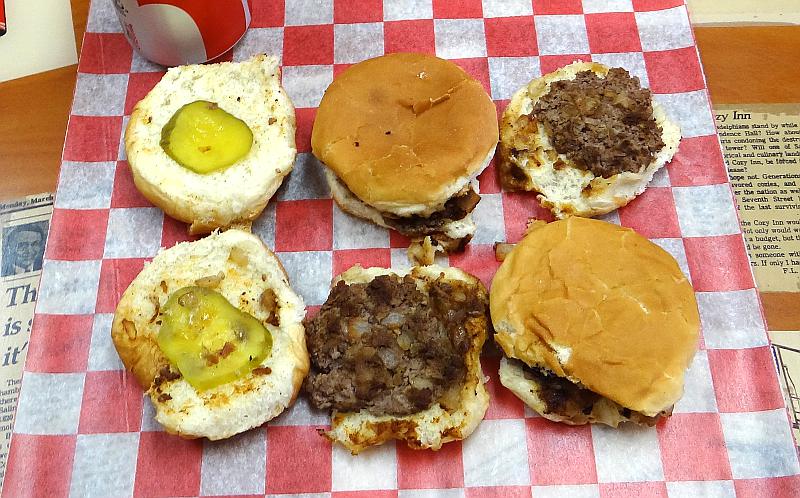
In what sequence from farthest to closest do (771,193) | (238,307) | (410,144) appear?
(771,193), (410,144), (238,307)

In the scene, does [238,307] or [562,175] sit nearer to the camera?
[238,307]

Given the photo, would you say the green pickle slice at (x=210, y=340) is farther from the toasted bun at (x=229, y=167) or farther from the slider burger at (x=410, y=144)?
the slider burger at (x=410, y=144)

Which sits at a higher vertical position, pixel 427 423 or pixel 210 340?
pixel 210 340

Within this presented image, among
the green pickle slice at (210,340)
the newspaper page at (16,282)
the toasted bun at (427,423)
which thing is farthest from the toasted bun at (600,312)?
the newspaper page at (16,282)

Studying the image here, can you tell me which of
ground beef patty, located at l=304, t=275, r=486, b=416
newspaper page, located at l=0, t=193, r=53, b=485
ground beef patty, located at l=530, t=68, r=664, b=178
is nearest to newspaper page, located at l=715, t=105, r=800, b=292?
ground beef patty, located at l=530, t=68, r=664, b=178

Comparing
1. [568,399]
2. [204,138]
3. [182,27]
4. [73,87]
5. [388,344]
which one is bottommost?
[568,399]

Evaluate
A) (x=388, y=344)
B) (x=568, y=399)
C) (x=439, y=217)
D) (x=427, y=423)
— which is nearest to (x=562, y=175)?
(x=439, y=217)

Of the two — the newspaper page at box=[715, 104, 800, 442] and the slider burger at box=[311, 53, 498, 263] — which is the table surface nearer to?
the newspaper page at box=[715, 104, 800, 442]

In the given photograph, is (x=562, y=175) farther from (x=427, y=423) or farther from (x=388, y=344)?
(x=427, y=423)
